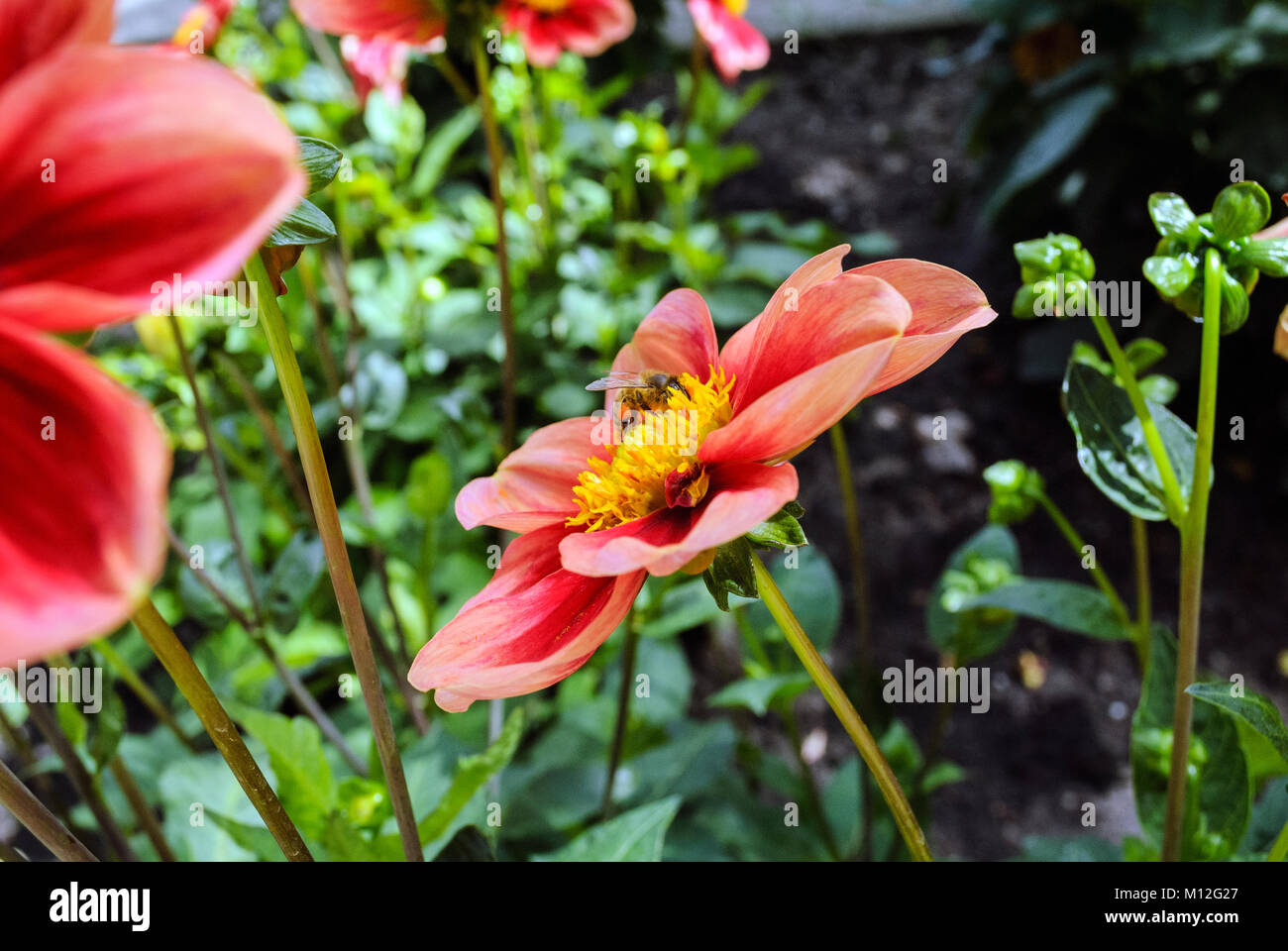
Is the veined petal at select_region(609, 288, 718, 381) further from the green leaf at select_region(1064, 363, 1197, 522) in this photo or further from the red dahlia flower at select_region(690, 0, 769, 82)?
the red dahlia flower at select_region(690, 0, 769, 82)

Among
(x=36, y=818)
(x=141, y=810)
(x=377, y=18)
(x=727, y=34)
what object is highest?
(x=727, y=34)

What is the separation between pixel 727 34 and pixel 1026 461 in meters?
Result: 0.77

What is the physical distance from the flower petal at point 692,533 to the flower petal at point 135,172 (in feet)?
0.39

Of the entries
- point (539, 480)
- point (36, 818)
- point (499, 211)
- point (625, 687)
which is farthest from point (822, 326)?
point (499, 211)

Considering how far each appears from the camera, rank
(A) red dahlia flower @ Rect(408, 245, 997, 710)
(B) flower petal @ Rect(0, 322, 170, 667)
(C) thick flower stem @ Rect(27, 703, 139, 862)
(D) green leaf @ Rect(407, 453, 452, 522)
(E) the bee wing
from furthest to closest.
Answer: (D) green leaf @ Rect(407, 453, 452, 522) < (C) thick flower stem @ Rect(27, 703, 139, 862) < (E) the bee wing < (A) red dahlia flower @ Rect(408, 245, 997, 710) < (B) flower petal @ Rect(0, 322, 170, 667)

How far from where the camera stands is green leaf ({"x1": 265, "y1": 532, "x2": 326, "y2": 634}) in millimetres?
672

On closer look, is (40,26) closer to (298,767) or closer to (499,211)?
(298,767)

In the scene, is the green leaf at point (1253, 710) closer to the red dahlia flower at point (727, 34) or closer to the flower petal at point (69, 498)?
the flower petal at point (69, 498)

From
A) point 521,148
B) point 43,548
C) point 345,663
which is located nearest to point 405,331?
point 521,148

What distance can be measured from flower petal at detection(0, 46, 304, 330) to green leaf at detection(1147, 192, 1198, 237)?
287mm

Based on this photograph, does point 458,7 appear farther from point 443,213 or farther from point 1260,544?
point 1260,544

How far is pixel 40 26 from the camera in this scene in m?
0.21

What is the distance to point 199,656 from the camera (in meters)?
0.81

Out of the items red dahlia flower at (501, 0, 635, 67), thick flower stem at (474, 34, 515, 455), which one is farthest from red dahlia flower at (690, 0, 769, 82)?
thick flower stem at (474, 34, 515, 455)
